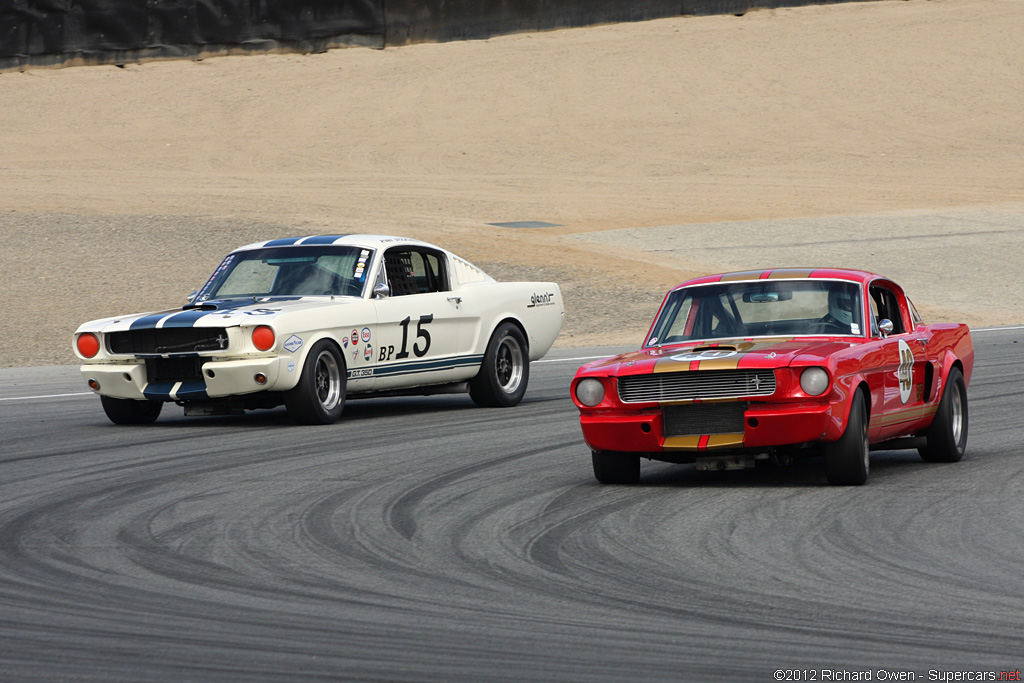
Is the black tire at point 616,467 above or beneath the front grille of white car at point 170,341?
beneath

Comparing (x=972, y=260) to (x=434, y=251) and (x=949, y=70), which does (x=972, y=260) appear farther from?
(x=949, y=70)

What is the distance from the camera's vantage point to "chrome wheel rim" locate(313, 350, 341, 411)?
1152cm

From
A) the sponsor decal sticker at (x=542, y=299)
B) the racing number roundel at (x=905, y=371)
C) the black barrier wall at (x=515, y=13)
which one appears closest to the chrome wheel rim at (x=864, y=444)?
the racing number roundel at (x=905, y=371)

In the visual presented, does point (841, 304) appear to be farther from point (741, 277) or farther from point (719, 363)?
point (719, 363)

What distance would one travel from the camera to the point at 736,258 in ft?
93.8

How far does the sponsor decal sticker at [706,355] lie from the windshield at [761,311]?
0.63 metres

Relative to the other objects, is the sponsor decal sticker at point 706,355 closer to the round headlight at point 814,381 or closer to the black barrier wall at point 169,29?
the round headlight at point 814,381

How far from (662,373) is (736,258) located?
2096cm

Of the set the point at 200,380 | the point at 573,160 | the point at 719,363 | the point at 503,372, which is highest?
the point at 573,160

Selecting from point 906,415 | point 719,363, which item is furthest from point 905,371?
point 719,363

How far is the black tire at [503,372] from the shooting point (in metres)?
13.0

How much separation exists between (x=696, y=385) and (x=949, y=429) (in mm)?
2006

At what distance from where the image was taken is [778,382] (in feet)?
25.6

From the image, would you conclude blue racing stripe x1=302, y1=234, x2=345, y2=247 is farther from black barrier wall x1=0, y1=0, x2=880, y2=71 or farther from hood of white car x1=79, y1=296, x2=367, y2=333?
black barrier wall x1=0, y1=0, x2=880, y2=71
